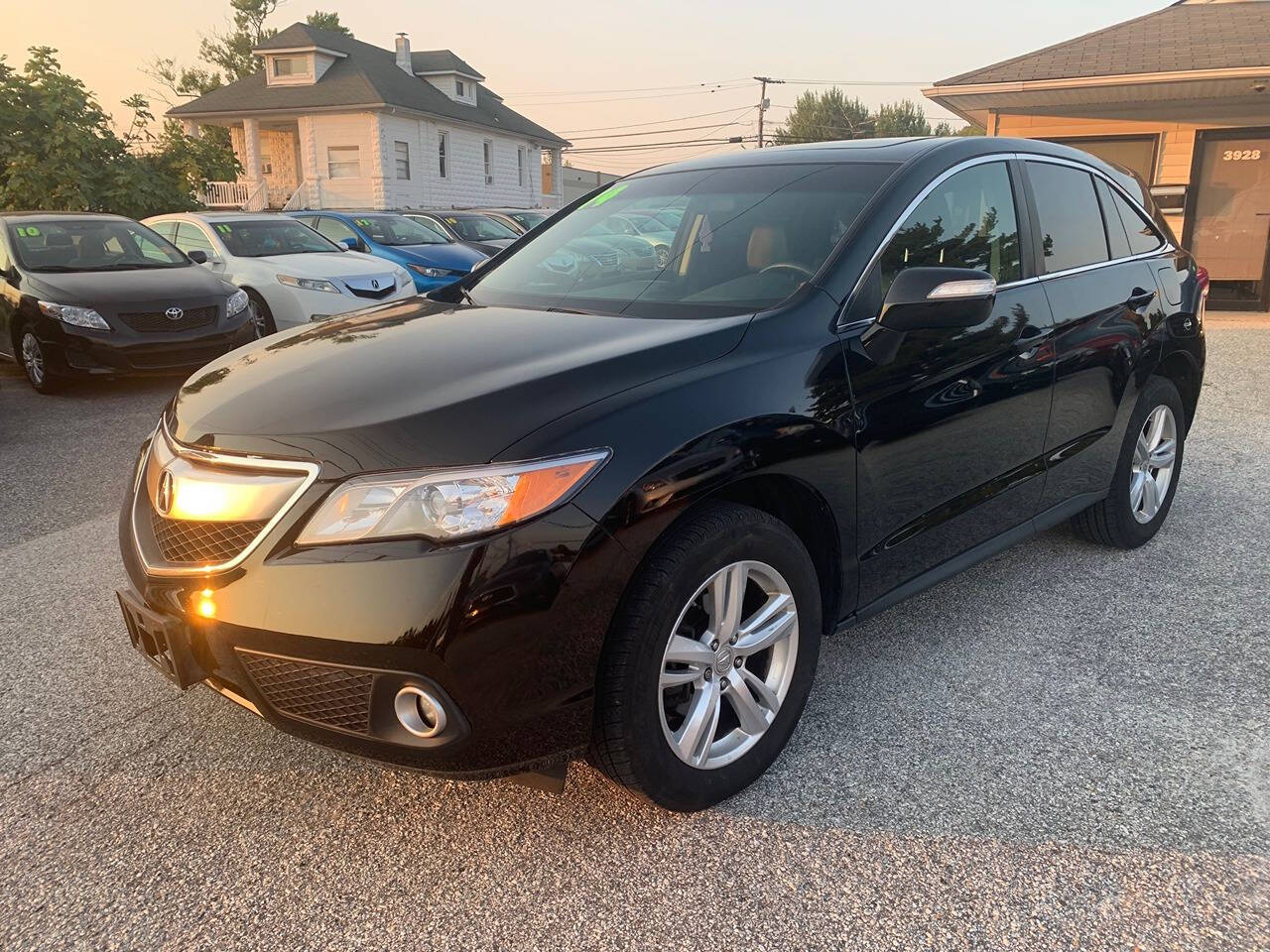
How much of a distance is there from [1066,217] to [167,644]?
11.5 ft

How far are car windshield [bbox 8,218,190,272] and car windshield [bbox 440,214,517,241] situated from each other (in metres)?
6.48

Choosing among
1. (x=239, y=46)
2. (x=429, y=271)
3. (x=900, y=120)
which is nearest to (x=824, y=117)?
(x=900, y=120)

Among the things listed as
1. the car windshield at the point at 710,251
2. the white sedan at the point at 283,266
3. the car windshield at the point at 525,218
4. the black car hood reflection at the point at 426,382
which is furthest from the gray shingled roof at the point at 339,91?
the black car hood reflection at the point at 426,382

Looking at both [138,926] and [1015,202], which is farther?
[1015,202]

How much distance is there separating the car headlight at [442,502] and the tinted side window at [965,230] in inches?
54.4

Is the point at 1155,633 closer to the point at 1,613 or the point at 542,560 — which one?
the point at 542,560

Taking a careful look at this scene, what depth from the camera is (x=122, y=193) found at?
49.1ft

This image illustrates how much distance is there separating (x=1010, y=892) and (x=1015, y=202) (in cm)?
245

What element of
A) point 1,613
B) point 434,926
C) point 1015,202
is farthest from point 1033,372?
point 1,613

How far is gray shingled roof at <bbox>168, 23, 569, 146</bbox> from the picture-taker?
2979cm

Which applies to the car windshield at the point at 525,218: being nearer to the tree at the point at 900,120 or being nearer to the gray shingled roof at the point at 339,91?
the gray shingled roof at the point at 339,91

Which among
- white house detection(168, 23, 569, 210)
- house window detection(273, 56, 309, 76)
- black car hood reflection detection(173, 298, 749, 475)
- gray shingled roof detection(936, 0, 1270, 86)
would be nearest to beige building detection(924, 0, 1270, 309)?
gray shingled roof detection(936, 0, 1270, 86)

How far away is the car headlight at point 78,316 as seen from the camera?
7.89 m

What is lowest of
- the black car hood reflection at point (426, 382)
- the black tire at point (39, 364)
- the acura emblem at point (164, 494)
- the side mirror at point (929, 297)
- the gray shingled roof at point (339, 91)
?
the black tire at point (39, 364)
